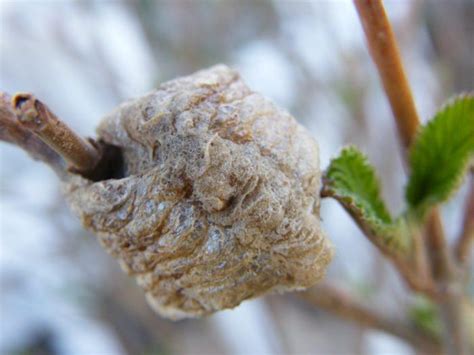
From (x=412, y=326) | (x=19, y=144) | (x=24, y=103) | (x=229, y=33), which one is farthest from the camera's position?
(x=229, y=33)

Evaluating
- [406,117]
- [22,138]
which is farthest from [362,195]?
[22,138]

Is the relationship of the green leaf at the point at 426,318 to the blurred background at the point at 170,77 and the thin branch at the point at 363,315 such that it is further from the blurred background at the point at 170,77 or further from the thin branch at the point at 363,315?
the blurred background at the point at 170,77

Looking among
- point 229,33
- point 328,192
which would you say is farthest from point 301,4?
point 328,192

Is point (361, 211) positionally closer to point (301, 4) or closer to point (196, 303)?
point (196, 303)

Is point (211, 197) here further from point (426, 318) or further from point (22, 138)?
point (426, 318)

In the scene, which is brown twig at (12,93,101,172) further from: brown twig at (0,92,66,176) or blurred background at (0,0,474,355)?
blurred background at (0,0,474,355)

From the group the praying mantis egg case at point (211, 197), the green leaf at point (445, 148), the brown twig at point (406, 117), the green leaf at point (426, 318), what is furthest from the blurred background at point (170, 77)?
the praying mantis egg case at point (211, 197)
